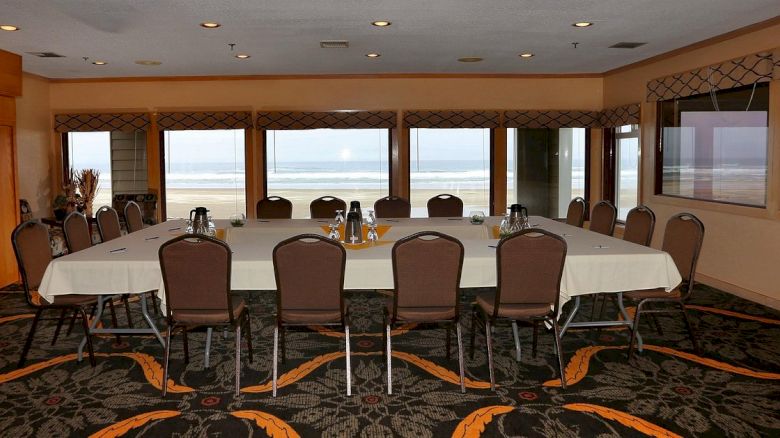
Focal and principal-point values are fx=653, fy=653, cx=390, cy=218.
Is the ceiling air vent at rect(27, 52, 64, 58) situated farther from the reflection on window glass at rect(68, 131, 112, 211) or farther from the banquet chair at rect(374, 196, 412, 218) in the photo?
the banquet chair at rect(374, 196, 412, 218)

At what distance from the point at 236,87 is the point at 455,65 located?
330 centimetres

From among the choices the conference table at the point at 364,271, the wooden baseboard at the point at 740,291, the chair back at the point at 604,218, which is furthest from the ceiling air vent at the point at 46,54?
the wooden baseboard at the point at 740,291

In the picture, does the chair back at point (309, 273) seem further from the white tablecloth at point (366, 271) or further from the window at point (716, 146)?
the window at point (716, 146)

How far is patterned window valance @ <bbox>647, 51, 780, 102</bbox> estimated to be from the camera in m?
6.08

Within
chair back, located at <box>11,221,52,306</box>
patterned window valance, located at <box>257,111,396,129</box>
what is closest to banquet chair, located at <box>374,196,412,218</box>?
patterned window valance, located at <box>257,111,396,129</box>

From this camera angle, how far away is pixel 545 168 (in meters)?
10.4

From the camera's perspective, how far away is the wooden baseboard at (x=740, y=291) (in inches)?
241

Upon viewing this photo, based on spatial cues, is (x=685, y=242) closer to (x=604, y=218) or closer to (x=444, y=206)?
(x=604, y=218)

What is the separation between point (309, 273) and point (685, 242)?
2.80m

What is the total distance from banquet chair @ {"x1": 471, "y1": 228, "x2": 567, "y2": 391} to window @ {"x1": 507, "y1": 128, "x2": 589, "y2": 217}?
633cm

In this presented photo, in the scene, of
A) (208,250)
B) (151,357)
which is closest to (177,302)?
(208,250)

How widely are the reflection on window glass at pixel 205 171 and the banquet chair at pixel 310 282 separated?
6364mm

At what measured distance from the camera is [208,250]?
3805mm

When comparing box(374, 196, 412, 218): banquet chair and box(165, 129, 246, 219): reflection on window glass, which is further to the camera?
box(165, 129, 246, 219): reflection on window glass
